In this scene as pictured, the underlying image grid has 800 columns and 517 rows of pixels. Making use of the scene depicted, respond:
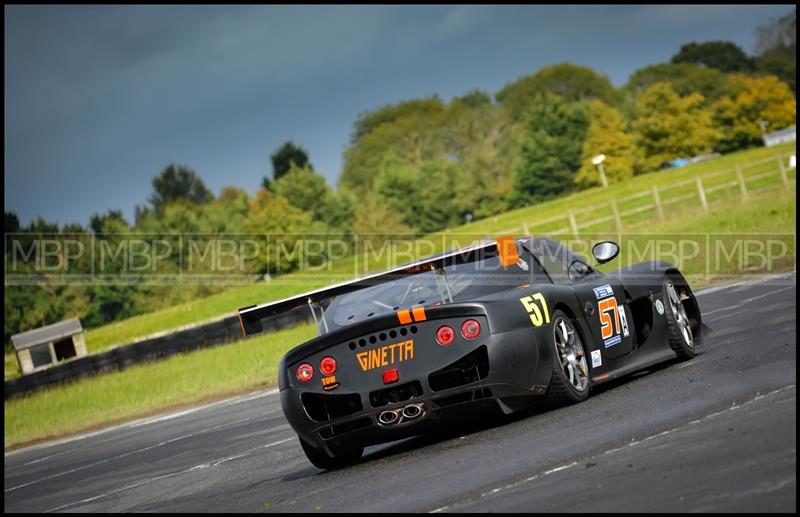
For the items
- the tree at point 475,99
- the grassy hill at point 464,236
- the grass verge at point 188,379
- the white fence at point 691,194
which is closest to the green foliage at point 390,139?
the tree at point 475,99

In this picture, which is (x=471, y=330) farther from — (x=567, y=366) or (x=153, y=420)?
(x=153, y=420)

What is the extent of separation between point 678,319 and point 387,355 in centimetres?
348

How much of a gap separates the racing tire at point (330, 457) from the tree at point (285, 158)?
151 m

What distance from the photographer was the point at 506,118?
5157 inches

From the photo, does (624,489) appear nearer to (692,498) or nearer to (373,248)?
(692,498)

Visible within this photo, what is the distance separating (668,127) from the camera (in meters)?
110


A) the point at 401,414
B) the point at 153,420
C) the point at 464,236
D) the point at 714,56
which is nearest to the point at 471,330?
the point at 401,414

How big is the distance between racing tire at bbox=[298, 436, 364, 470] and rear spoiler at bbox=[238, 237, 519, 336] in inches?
38.2

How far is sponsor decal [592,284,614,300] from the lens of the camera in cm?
940

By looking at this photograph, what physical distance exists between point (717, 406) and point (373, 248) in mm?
81143

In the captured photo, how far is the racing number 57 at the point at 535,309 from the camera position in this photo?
26.9 ft

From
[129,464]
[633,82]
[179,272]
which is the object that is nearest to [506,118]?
[633,82]

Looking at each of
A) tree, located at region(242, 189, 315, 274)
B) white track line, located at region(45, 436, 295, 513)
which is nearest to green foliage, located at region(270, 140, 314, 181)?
tree, located at region(242, 189, 315, 274)

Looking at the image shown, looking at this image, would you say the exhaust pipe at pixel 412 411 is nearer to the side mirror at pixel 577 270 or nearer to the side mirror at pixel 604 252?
the side mirror at pixel 577 270
